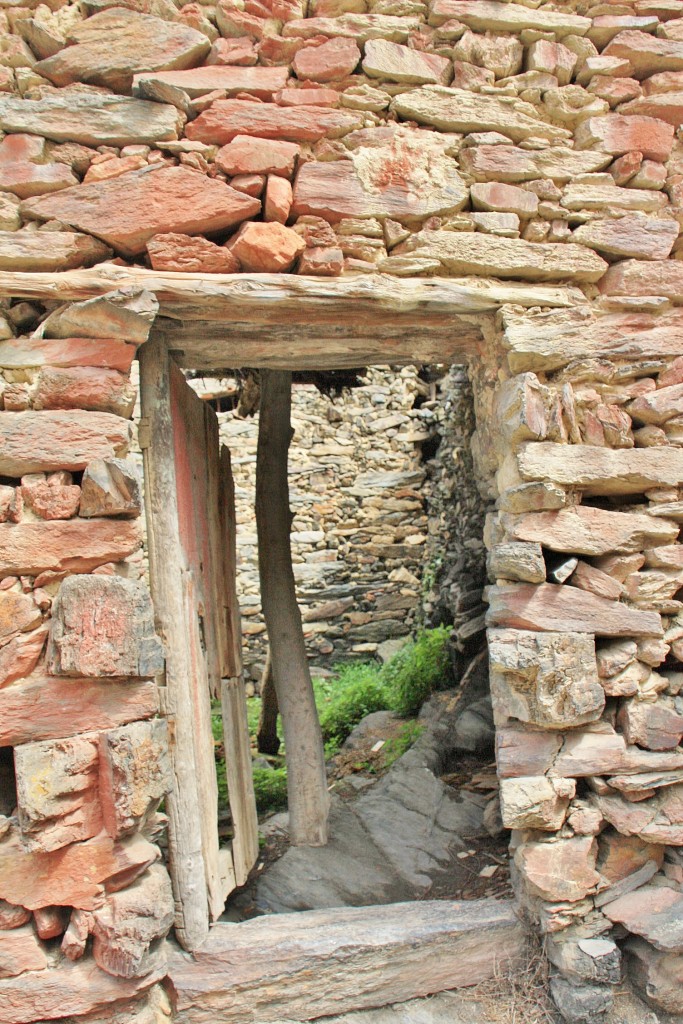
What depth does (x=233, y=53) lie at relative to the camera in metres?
2.50

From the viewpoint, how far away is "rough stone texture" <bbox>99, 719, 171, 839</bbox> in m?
2.10

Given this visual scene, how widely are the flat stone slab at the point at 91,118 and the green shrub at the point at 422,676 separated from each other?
13.7 feet

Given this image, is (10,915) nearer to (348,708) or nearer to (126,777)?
(126,777)

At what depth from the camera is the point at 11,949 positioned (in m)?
2.08

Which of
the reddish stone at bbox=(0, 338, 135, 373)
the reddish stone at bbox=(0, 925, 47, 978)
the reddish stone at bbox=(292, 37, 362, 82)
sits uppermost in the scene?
the reddish stone at bbox=(292, 37, 362, 82)

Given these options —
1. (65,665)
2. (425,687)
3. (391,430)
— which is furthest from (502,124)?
(391,430)

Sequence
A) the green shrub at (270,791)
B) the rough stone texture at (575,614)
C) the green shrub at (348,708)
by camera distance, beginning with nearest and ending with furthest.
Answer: the rough stone texture at (575,614) → the green shrub at (270,791) → the green shrub at (348,708)

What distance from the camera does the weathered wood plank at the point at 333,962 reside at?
7.97 ft

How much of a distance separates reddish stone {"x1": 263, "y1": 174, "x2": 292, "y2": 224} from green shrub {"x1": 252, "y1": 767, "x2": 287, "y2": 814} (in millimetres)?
3477

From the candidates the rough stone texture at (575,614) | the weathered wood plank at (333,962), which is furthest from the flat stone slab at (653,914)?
the rough stone texture at (575,614)

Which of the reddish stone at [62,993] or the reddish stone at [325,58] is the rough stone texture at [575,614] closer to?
the reddish stone at [62,993]

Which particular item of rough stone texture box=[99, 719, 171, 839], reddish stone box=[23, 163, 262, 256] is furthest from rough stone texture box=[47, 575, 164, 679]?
reddish stone box=[23, 163, 262, 256]

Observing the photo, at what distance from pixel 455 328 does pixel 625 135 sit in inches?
39.2

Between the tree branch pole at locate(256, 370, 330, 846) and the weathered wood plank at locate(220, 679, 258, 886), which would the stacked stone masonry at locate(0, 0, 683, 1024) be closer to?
the weathered wood plank at locate(220, 679, 258, 886)
